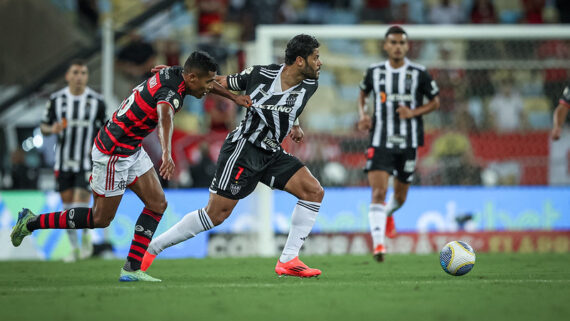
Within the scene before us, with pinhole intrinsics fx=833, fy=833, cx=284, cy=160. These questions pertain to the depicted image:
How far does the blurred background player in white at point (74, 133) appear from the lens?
1033 cm

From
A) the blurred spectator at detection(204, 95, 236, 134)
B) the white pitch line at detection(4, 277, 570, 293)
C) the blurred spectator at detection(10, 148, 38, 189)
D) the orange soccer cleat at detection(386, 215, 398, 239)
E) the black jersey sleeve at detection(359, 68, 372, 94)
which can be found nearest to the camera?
the white pitch line at detection(4, 277, 570, 293)

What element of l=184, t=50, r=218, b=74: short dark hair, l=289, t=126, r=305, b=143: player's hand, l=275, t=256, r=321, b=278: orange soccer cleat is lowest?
l=275, t=256, r=321, b=278: orange soccer cleat

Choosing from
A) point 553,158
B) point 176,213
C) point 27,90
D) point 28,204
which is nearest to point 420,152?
point 553,158

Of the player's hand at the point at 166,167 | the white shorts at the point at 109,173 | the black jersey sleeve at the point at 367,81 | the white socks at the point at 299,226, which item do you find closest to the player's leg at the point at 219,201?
the white socks at the point at 299,226

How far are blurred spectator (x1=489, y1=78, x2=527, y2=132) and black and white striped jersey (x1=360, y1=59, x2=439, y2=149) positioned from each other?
179 inches

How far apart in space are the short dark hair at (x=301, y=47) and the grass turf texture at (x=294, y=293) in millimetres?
1878

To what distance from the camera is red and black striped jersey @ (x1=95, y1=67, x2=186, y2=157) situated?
6.41 metres

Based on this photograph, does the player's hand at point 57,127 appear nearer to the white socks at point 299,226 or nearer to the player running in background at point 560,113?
the white socks at point 299,226

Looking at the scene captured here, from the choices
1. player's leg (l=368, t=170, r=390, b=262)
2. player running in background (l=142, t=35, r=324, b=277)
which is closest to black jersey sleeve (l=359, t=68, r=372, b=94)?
player's leg (l=368, t=170, r=390, b=262)

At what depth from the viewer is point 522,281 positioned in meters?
6.75

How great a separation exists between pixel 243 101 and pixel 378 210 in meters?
2.88

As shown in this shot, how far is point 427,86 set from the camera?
945 cm

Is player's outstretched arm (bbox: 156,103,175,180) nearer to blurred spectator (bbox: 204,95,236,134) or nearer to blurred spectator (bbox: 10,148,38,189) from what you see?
blurred spectator (bbox: 10,148,38,189)

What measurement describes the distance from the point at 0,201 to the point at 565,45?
30.1 ft
